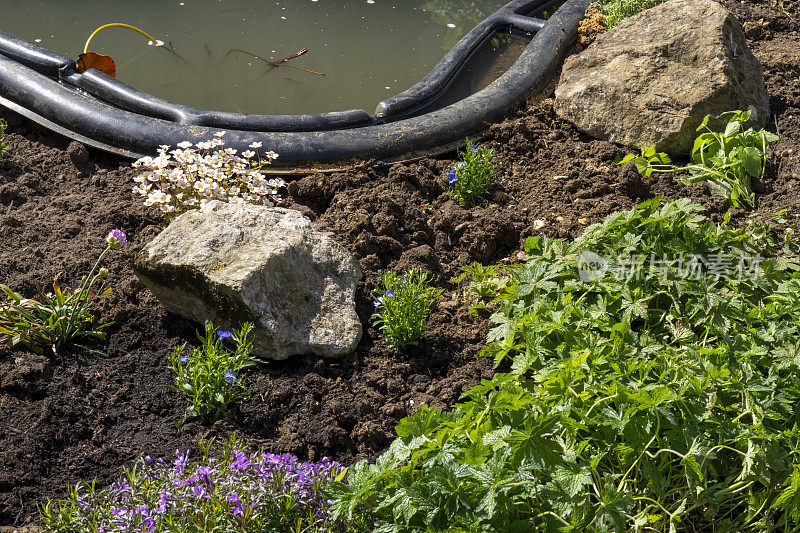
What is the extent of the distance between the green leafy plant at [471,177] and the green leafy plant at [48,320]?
6.14ft

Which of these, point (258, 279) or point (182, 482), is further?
point (258, 279)

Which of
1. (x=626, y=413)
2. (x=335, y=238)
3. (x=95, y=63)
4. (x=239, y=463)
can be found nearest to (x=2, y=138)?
(x=95, y=63)

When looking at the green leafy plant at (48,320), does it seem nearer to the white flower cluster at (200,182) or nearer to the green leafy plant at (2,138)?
the white flower cluster at (200,182)

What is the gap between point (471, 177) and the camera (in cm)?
409

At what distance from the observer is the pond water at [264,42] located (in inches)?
220

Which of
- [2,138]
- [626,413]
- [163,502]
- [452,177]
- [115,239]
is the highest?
[2,138]

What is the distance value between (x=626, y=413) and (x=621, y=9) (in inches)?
159

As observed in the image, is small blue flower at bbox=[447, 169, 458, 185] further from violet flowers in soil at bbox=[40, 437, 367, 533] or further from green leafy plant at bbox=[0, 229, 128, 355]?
violet flowers in soil at bbox=[40, 437, 367, 533]

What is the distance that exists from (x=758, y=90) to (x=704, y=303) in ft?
7.67

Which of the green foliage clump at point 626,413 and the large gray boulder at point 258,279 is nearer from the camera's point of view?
the green foliage clump at point 626,413

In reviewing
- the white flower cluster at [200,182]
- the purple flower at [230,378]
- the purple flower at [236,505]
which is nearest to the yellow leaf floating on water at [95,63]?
the white flower cluster at [200,182]

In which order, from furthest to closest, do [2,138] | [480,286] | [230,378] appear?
[2,138] → [480,286] → [230,378]

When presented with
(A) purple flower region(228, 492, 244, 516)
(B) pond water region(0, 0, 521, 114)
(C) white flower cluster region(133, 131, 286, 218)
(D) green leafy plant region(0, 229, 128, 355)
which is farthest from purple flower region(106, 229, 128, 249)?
(B) pond water region(0, 0, 521, 114)

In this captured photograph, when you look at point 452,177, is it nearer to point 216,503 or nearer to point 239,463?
point 239,463
